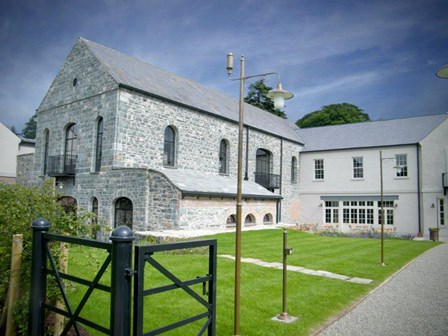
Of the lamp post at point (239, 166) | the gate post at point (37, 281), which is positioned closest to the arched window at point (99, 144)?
the lamp post at point (239, 166)

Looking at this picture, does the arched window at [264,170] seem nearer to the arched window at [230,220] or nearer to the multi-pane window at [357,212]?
the multi-pane window at [357,212]

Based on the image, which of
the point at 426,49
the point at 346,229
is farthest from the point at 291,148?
the point at 426,49

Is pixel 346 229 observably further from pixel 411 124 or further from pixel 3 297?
pixel 3 297

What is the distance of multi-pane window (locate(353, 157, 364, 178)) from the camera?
28.4 meters

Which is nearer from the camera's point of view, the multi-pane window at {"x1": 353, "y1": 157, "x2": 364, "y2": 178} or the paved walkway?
the paved walkway

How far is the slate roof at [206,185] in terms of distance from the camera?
1608cm

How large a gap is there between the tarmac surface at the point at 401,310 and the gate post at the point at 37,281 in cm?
401

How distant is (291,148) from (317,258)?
19.5 meters

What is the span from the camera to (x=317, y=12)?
1470 cm

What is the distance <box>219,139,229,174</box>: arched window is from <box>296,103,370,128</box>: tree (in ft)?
95.0

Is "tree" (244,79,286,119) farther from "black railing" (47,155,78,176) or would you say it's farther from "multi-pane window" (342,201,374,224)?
"black railing" (47,155,78,176)

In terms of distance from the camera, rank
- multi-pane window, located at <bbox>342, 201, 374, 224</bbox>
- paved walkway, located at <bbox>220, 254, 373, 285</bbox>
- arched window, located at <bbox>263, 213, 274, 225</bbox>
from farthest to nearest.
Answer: multi-pane window, located at <bbox>342, 201, 374, 224</bbox>
arched window, located at <bbox>263, 213, 274, 225</bbox>
paved walkway, located at <bbox>220, 254, 373, 285</bbox>

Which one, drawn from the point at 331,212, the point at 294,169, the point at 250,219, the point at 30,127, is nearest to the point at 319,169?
the point at 294,169

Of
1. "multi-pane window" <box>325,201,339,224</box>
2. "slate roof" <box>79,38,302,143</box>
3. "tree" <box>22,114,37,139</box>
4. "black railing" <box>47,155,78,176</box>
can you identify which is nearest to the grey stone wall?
"black railing" <box>47,155,78,176</box>
